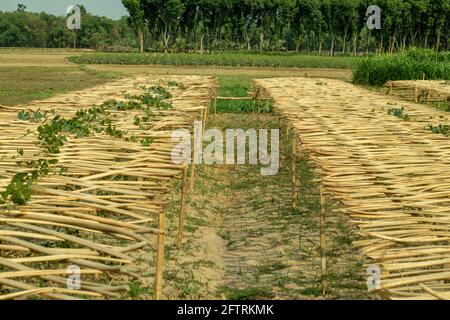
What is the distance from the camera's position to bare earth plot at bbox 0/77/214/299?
2.89 metres

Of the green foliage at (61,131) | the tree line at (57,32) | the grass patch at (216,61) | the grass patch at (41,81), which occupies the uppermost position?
the tree line at (57,32)

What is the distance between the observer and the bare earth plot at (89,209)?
2893mm

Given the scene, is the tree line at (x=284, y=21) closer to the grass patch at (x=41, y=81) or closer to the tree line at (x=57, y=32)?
the tree line at (x=57, y=32)

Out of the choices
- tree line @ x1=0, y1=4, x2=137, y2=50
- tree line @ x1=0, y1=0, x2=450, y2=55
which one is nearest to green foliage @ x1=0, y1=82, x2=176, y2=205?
tree line @ x1=0, y1=0, x2=450, y2=55

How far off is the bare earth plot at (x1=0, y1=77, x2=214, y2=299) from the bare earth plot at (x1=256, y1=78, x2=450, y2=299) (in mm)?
1085

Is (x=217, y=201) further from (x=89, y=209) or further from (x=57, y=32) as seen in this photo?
(x=57, y=32)

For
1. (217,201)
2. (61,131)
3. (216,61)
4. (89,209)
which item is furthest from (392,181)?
(216,61)

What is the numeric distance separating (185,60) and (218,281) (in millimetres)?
37496

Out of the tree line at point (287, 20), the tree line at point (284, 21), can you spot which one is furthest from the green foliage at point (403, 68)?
the tree line at point (287, 20)

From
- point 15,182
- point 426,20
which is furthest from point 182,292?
point 426,20

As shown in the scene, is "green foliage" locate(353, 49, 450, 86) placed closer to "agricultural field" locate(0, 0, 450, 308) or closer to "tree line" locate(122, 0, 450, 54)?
"agricultural field" locate(0, 0, 450, 308)

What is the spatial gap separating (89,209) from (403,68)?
62.7ft

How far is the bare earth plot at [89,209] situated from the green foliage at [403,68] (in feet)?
49.5
